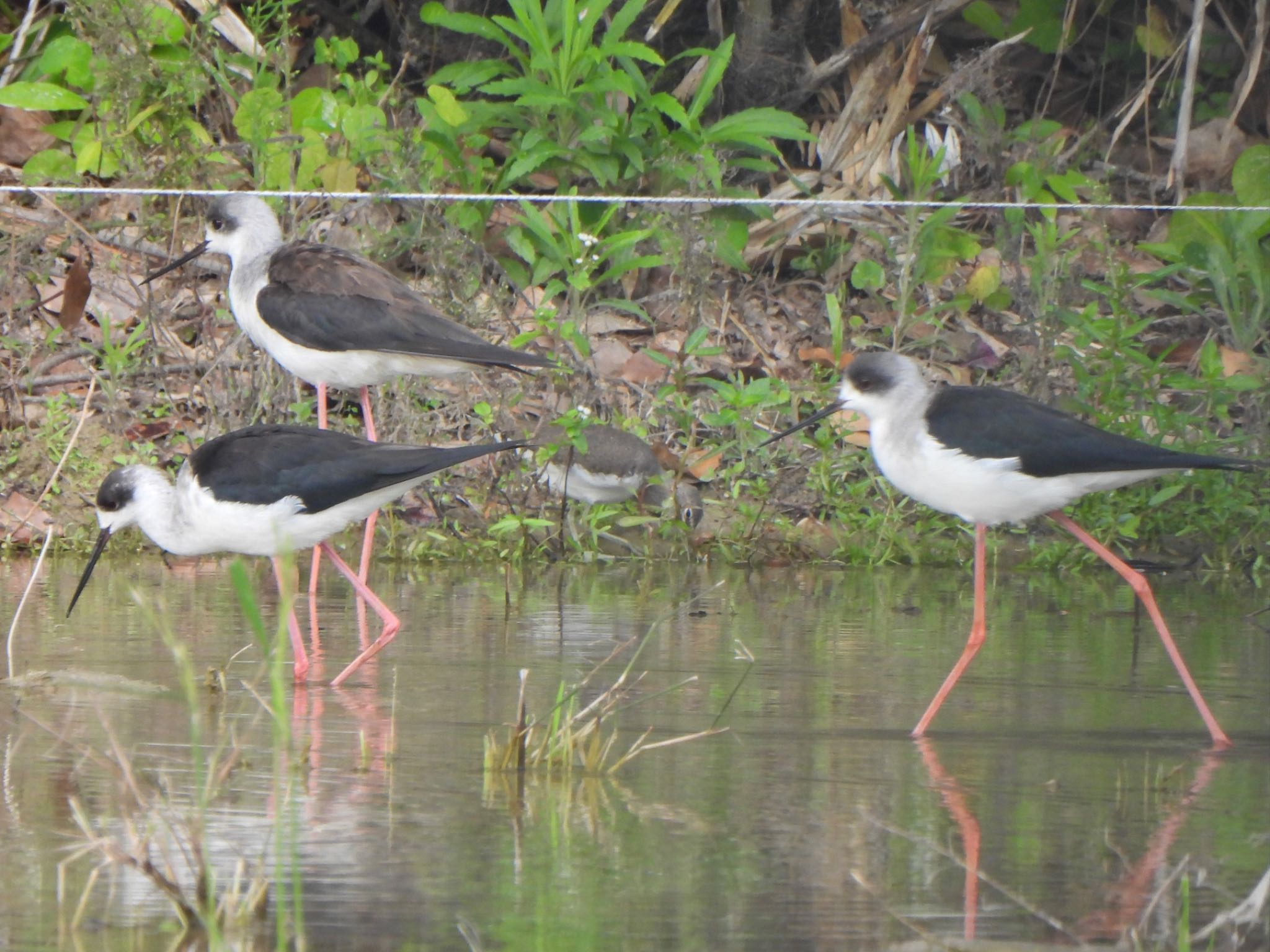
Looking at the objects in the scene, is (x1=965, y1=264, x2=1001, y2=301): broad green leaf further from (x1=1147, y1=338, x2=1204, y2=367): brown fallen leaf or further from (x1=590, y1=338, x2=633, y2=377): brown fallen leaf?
(x1=590, y1=338, x2=633, y2=377): brown fallen leaf

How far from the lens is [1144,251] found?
9.75 meters

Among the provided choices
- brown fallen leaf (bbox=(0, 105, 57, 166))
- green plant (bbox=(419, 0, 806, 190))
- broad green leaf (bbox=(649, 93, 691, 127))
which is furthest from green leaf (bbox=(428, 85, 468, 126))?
brown fallen leaf (bbox=(0, 105, 57, 166))

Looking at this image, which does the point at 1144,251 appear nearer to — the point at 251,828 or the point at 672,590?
the point at 672,590

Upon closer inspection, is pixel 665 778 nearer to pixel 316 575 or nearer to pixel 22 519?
pixel 316 575

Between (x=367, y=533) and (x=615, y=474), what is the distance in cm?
111

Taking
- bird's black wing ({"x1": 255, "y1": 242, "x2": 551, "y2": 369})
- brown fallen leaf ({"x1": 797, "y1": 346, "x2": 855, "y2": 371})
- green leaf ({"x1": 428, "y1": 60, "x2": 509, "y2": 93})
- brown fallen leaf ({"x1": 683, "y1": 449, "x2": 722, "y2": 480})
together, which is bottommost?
brown fallen leaf ({"x1": 683, "y1": 449, "x2": 722, "y2": 480})

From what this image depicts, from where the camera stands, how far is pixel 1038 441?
17.3 ft

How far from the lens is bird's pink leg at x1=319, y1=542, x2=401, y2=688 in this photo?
5.40 meters

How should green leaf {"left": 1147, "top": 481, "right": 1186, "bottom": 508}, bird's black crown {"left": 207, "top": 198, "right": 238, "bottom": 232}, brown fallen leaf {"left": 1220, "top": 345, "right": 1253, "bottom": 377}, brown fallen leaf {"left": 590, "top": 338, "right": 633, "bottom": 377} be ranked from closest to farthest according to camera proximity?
green leaf {"left": 1147, "top": 481, "right": 1186, "bottom": 508} → bird's black crown {"left": 207, "top": 198, "right": 238, "bottom": 232} → brown fallen leaf {"left": 1220, "top": 345, "right": 1253, "bottom": 377} → brown fallen leaf {"left": 590, "top": 338, "right": 633, "bottom": 377}

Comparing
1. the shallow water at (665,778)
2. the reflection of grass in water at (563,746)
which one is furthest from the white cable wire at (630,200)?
the reflection of grass in water at (563,746)

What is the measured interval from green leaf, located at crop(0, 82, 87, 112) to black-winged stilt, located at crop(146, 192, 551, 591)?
8.65ft

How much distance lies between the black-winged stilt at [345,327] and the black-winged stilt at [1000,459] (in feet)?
5.72

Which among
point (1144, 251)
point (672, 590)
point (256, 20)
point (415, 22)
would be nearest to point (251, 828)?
point (672, 590)

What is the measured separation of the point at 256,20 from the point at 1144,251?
4701 millimetres
